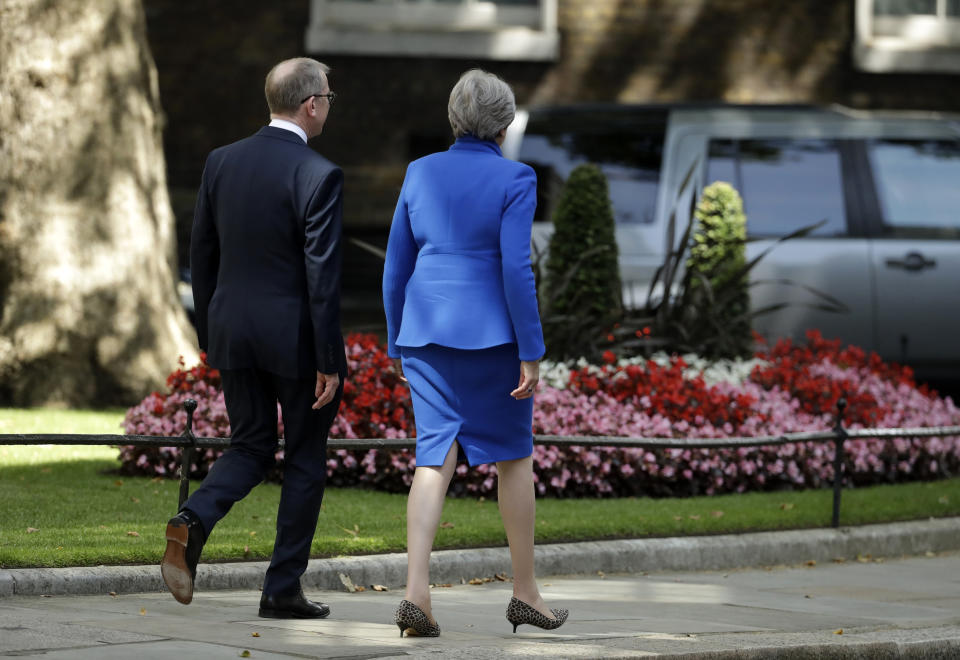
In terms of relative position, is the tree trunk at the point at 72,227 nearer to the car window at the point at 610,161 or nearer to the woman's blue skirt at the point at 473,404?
the car window at the point at 610,161

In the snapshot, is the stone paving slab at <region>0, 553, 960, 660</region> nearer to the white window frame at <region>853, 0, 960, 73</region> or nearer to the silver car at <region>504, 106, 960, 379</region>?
the silver car at <region>504, 106, 960, 379</region>

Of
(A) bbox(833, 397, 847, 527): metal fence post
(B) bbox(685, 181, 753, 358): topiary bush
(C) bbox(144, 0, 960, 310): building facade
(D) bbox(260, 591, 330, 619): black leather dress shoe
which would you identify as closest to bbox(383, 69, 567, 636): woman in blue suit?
(D) bbox(260, 591, 330, 619): black leather dress shoe

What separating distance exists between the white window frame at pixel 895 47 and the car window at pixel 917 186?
6469 millimetres

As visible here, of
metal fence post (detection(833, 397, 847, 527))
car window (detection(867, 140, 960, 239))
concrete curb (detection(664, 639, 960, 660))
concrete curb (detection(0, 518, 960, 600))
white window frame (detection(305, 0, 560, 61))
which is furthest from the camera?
white window frame (detection(305, 0, 560, 61))

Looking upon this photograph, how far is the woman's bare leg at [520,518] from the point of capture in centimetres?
535

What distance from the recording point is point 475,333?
5.25 meters

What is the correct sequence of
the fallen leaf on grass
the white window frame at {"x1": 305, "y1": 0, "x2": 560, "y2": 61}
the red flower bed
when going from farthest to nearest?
the white window frame at {"x1": 305, "y1": 0, "x2": 560, "y2": 61}
the red flower bed
the fallen leaf on grass

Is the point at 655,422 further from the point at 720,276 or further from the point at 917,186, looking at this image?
the point at 917,186

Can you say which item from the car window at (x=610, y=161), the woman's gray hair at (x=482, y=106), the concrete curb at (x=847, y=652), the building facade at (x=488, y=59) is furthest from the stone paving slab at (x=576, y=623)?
the building facade at (x=488, y=59)

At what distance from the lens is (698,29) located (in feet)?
58.1

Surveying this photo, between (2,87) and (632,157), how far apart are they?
4320 mm

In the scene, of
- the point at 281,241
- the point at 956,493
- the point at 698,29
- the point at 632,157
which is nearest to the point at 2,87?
the point at 632,157

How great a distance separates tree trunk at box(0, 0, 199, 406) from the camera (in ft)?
34.5

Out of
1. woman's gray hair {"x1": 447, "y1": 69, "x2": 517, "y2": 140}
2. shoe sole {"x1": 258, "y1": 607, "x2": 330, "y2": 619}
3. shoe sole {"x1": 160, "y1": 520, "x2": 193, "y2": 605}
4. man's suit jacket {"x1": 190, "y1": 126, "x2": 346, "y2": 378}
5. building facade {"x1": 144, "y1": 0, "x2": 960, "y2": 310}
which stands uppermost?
building facade {"x1": 144, "y1": 0, "x2": 960, "y2": 310}
